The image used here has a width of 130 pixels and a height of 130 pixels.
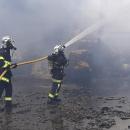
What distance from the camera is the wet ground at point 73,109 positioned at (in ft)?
34.2

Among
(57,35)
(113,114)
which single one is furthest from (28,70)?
(113,114)

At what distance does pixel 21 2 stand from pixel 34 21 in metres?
1.98

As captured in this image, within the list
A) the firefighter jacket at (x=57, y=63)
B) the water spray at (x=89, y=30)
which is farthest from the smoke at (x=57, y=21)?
the firefighter jacket at (x=57, y=63)

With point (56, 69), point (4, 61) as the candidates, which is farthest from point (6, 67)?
point (56, 69)

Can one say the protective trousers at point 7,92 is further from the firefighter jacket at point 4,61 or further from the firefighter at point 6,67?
the firefighter jacket at point 4,61

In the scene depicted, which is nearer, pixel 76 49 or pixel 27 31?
pixel 76 49

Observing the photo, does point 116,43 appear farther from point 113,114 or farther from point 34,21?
point 113,114

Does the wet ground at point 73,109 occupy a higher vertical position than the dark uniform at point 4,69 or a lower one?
lower

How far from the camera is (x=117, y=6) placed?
890 inches

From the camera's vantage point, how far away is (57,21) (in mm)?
25844

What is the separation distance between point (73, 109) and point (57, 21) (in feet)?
47.0

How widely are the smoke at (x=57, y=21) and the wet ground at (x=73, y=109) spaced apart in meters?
6.14

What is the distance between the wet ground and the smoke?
6.14 m

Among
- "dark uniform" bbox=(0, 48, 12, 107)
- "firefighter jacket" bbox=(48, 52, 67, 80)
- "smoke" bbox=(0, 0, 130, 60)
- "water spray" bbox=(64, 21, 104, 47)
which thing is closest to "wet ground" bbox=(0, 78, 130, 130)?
"dark uniform" bbox=(0, 48, 12, 107)
